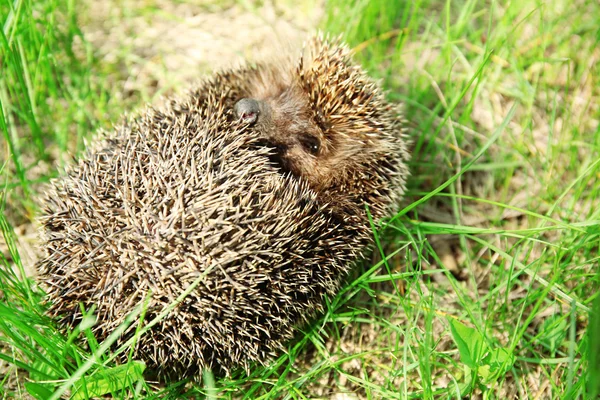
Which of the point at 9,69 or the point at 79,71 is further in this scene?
the point at 79,71

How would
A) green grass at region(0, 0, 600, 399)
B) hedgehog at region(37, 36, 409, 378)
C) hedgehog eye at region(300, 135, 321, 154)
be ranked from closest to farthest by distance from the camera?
hedgehog at region(37, 36, 409, 378) < green grass at region(0, 0, 600, 399) < hedgehog eye at region(300, 135, 321, 154)

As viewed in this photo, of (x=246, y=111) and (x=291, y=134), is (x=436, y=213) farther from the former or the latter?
(x=246, y=111)

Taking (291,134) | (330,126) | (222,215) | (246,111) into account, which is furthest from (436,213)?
(222,215)

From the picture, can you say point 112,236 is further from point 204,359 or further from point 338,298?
point 338,298

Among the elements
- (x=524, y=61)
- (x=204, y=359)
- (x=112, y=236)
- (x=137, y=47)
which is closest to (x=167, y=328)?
(x=204, y=359)

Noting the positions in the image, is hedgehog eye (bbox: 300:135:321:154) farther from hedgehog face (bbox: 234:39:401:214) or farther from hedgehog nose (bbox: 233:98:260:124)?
hedgehog nose (bbox: 233:98:260:124)

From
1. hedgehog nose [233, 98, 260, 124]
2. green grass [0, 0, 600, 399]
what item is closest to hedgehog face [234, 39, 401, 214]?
hedgehog nose [233, 98, 260, 124]

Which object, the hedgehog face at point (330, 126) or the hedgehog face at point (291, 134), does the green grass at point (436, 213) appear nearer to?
the hedgehog face at point (330, 126)
